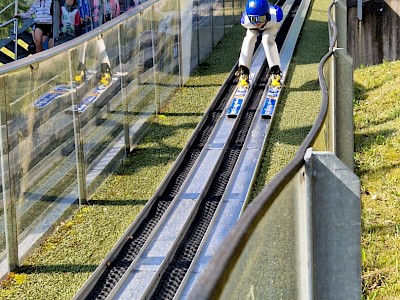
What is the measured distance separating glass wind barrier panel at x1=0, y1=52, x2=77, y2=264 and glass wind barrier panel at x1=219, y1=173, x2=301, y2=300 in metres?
4.62

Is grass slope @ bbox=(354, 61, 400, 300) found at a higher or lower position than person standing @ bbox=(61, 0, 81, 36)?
lower

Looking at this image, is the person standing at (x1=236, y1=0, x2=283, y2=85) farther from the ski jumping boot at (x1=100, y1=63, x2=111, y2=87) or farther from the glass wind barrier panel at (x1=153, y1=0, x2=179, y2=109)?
the ski jumping boot at (x1=100, y1=63, x2=111, y2=87)

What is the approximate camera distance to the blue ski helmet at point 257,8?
12719 millimetres

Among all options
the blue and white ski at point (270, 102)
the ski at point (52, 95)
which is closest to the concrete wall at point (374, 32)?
the blue and white ski at point (270, 102)

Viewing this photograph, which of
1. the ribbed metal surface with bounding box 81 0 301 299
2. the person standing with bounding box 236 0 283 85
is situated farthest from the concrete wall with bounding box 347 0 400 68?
the ribbed metal surface with bounding box 81 0 301 299

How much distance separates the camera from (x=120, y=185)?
→ 949 cm

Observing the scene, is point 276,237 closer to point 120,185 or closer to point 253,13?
point 120,185

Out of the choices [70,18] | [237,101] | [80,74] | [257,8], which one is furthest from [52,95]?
[70,18]

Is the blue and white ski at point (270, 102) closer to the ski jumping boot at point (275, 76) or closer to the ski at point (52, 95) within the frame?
the ski jumping boot at point (275, 76)

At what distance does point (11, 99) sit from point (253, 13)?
20.8 feet

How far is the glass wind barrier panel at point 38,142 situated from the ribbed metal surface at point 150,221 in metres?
0.77

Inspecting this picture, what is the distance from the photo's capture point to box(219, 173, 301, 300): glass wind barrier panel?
2.02 m

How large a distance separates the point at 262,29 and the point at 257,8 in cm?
60

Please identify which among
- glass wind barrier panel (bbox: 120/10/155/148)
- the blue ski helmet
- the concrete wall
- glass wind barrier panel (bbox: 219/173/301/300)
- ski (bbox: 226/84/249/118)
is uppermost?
glass wind barrier panel (bbox: 219/173/301/300)
